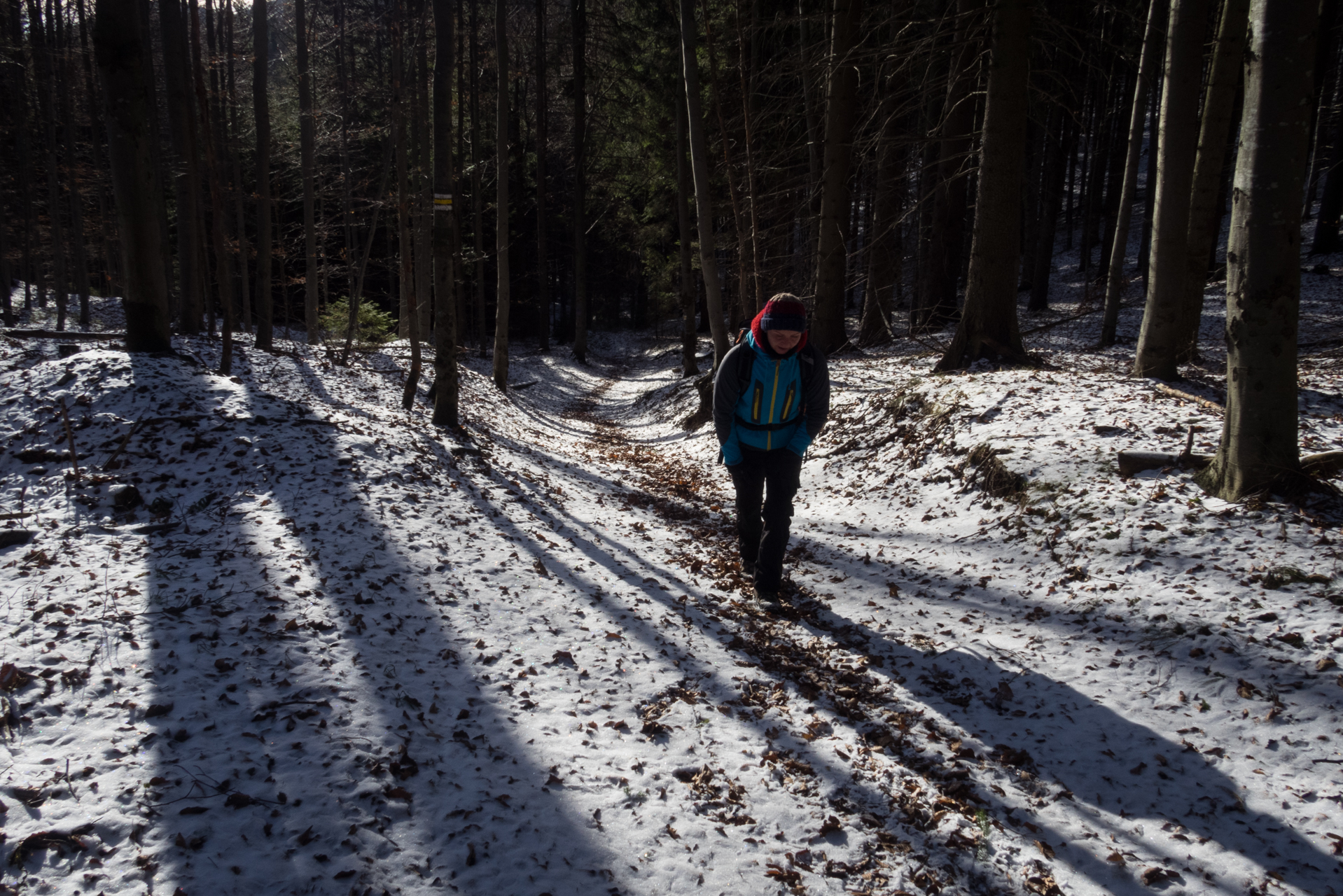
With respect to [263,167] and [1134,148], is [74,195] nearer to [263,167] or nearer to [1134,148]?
[263,167]

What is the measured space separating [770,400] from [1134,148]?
10.5 m

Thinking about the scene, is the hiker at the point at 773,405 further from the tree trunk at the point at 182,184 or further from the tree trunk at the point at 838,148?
the tree trunk at the point at 182,184

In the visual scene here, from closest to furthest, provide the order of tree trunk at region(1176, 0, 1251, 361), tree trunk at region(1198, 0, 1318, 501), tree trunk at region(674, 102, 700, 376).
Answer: tree trunk at region(1198, 0, 1318, 501), tree trunk at region(1176, 0, 1251, 361), tree trunk at region(674, 102, 700, 376)

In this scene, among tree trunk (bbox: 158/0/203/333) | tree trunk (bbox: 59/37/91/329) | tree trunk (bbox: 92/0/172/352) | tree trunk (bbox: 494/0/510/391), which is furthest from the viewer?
tree trunk (bbox: 59/37/91/329)

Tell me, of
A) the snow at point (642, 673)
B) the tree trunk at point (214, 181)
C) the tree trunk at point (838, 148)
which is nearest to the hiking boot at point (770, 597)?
the snow at point (642, 673)

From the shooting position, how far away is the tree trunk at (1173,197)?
7.42 metres

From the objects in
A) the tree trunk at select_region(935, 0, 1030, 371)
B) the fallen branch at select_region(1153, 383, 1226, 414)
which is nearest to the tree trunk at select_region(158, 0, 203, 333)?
the tree trunk at select_region(935, 0, 1030, 371)

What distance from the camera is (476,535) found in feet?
20.3

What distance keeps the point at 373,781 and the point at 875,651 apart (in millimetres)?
3256

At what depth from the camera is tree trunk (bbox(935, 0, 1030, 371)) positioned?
8945mm

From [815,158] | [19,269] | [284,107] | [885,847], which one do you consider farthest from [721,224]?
[19,269]

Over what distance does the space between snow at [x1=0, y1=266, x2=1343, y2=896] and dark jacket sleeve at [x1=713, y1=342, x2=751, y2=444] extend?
62.7 inches

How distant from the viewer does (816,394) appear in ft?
16.5

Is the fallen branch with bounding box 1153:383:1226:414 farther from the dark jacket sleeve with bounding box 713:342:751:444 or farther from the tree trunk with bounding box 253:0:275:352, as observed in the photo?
the tree trunk with bounding box 253:0:275:352
